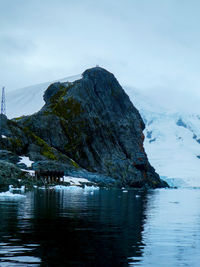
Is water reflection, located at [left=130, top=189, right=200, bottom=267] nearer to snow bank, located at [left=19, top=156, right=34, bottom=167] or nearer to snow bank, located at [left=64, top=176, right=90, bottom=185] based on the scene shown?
snow bank, located at [left=64, top=176, right=90, bottom=185]

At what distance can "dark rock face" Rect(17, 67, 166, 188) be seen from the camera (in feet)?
488

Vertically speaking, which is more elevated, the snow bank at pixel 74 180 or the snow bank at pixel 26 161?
the snow bank at pixel 26 161

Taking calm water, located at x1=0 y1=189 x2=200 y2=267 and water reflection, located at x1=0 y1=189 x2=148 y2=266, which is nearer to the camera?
water reflection, located at x1=0 y1=189 x2=148 y2=266

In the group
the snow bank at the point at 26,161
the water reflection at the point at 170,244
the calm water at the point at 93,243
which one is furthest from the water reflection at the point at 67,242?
the snow bank at the point at 26,161

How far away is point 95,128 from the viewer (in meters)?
161

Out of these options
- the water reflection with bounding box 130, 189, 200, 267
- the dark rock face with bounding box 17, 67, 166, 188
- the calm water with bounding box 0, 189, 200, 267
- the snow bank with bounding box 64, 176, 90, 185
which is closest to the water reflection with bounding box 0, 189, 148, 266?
the calm water with bounding box 0, 189, 200, 267

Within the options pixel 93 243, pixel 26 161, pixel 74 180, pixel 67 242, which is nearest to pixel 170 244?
pixel 93 243

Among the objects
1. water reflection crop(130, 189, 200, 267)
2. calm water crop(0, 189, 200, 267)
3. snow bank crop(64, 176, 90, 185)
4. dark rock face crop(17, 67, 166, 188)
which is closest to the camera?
calm water crop(0, 189, 200, 267)

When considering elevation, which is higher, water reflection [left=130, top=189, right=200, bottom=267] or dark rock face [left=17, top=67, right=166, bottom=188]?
dark rock face [left=17, top=67, right=166, bottom=188]

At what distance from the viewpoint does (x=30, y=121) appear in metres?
152

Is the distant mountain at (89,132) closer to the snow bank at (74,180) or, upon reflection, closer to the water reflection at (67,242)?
the snow bank at (74,180)

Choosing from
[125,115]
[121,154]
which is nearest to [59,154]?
[121,154]

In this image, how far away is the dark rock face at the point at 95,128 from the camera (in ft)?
488

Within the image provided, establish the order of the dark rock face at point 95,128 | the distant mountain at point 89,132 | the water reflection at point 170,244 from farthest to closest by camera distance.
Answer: the dark rock face at point 95,128 → the distant mountain at point 89,132 → the water reflection at point 170,244
